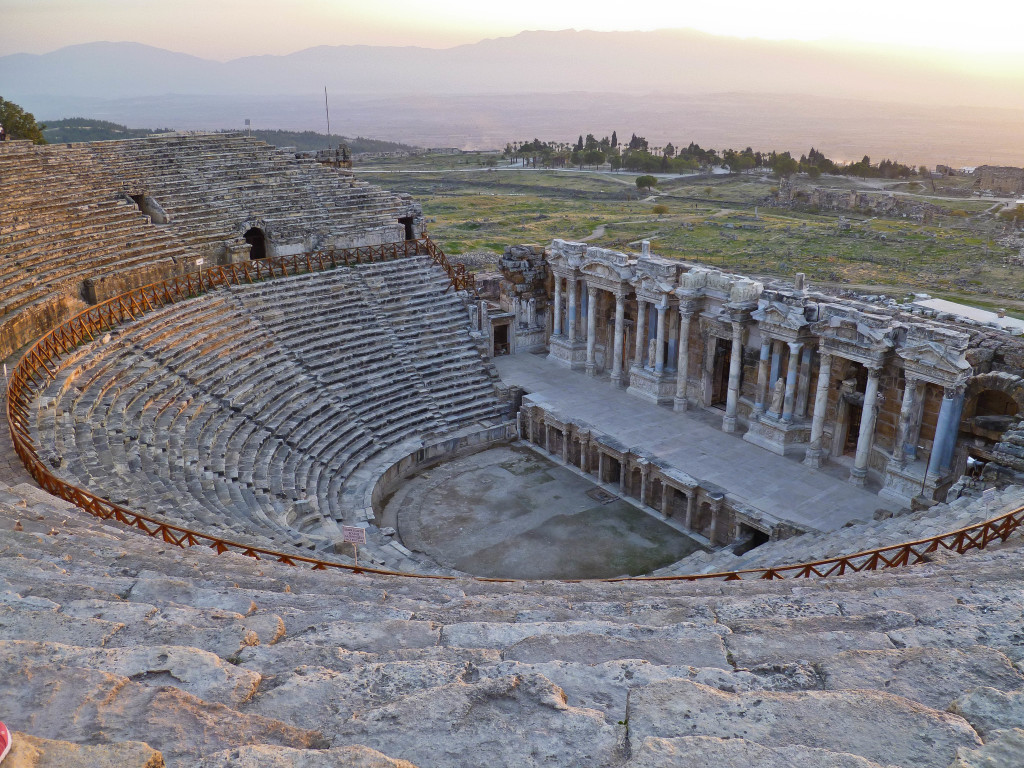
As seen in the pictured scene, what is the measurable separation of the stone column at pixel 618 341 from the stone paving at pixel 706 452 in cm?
45

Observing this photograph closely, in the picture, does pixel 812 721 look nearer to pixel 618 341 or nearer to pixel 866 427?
pixel 866 427

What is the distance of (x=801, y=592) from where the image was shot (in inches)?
384

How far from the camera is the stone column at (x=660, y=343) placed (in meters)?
26.4

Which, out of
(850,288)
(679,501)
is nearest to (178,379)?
(679,501)

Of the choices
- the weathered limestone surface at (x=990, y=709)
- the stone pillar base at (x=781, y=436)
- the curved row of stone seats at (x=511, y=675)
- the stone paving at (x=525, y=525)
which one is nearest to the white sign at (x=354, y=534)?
the stone paving at (x=525, y=525)

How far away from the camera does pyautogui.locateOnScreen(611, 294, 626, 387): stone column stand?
27.9 metres

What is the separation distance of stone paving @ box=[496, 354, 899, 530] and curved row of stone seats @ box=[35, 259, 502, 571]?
8.24 feet

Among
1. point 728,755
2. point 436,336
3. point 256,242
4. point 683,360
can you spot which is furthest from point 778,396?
point 256,242

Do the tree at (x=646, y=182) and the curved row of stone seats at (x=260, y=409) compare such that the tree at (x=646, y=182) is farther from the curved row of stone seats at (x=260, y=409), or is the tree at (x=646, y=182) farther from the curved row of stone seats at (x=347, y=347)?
the curved row of stone seats at (x=347, y=347)

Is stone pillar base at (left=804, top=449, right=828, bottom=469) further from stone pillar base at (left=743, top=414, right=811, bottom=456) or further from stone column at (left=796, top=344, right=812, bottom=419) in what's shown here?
stone column at (left=796, top=344, right=812, bottom=419)

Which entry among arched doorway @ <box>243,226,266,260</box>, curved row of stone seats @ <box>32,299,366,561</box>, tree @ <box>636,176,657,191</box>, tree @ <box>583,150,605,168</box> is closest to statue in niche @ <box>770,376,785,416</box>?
curved row of stone seats @ <box>32,299,366,561</box>

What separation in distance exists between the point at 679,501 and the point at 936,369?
7.12 m

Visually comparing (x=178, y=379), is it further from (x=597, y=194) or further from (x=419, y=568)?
(x=597, y=194)

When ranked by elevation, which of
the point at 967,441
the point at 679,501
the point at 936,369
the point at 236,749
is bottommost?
the point at 679,501
